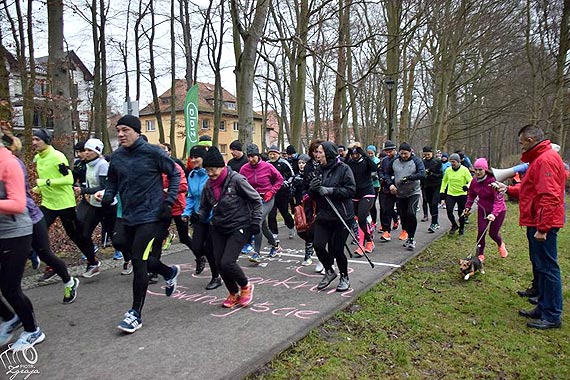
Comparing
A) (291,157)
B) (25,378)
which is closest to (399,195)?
(291,157)

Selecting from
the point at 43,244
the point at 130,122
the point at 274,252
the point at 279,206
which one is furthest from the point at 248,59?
the point at 43,244

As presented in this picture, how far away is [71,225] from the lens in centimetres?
589

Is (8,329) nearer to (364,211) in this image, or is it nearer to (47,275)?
(47,275)

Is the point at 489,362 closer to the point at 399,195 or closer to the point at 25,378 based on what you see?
the point at 25,378

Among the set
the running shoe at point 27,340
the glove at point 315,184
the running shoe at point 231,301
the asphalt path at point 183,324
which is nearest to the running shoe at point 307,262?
the asphalt path at point 183,324

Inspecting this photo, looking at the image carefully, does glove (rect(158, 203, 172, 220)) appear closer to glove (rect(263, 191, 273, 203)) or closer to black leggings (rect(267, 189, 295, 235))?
glove (rect(263, 191, 273, 203))

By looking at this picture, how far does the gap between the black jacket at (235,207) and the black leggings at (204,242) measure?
892 millimetres

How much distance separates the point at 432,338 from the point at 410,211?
4020 millimetres

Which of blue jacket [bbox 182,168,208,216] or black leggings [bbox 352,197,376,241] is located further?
black leggings [bbox 352,197,376,241]

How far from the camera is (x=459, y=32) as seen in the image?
64.7ft

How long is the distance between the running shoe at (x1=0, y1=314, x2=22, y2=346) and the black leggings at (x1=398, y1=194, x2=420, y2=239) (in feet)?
20.9

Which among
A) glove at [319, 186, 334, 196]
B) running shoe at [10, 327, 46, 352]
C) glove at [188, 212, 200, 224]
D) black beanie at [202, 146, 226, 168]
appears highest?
black beanie at [202, 146, 226, 168]

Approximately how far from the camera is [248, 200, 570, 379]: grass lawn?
3.60 metres

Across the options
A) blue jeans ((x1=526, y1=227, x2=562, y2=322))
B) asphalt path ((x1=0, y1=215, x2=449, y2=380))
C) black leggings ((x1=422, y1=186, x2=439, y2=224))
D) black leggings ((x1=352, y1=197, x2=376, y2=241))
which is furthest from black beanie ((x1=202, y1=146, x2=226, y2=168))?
black leggings ((x1=422, y1=186, x2=439, y2=224))
